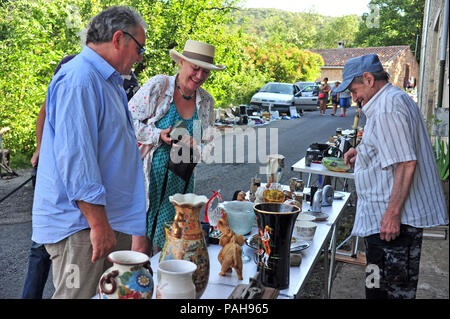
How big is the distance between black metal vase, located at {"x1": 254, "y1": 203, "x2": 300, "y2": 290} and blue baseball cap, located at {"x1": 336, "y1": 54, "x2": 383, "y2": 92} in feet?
3.32

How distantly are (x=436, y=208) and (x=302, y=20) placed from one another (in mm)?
85307

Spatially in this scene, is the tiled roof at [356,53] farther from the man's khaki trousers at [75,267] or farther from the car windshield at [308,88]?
the man's khaki trousers at [75,267]

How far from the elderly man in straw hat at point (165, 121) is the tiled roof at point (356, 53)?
122ft

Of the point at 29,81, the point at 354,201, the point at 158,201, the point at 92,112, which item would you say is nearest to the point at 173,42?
the point at 29,81

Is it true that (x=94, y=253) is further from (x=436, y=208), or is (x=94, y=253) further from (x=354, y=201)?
(x=354, y=201)

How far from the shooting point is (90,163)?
1610mm

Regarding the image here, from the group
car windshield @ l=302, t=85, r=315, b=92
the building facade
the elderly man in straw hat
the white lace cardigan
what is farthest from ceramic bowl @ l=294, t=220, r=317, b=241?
the building facade

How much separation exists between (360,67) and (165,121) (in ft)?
4.02

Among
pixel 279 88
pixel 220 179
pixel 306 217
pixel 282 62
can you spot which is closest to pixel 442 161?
pixel 306 217

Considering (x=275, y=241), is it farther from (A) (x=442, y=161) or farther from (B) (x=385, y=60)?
(B) (x=385, y=60)

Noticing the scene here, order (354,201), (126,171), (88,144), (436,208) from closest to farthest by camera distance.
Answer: (88,144) < (126,171) < (436,208) < (354,201)

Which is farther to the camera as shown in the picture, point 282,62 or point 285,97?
point 282,62

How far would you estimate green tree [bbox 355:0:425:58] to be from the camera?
3440 cm
